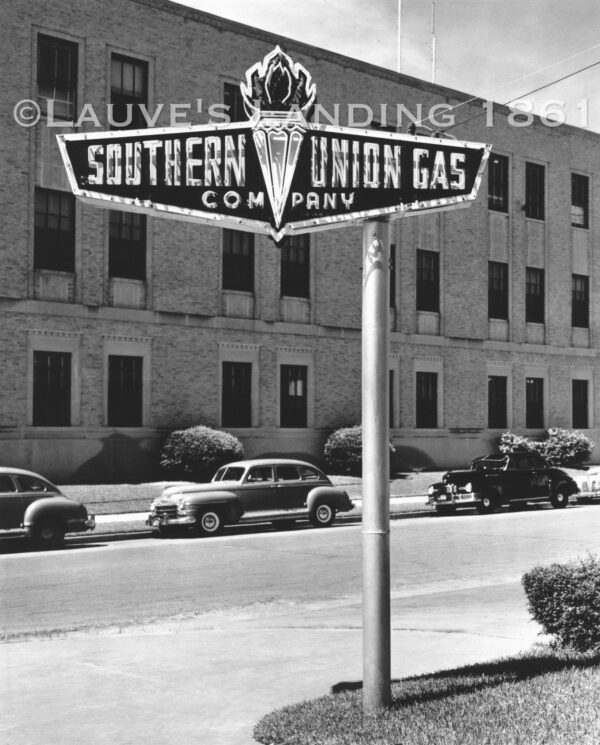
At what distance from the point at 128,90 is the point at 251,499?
1522cm

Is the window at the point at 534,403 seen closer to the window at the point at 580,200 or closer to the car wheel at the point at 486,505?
the window at the point at 580,200

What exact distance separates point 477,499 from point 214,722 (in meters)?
20.9

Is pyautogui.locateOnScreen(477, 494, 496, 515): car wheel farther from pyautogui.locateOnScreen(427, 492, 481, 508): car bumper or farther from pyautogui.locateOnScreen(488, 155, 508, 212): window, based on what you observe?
pyautogui.locateOnScreen(488, 155, 508, 212): window

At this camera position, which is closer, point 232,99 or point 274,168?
point 274,168

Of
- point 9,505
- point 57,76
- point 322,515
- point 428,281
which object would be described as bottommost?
point 322,515

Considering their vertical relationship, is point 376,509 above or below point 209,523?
above

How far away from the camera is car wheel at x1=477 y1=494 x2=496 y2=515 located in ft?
88.1

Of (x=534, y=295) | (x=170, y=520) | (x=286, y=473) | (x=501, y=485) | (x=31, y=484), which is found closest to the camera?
(x=31, y=484)

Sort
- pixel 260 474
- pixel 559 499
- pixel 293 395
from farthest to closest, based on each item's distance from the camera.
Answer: pixel 293 395 < pixel 559 499 < pixel 260 474

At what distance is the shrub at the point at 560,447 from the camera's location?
40219 mm

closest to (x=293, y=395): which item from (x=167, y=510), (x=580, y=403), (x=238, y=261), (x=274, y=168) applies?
(x=238, y=261)

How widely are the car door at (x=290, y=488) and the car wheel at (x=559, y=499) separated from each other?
9390 millimetres

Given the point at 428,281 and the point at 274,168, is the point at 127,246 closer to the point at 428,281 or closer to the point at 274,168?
the point at 428,281

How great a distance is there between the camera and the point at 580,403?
4484 cm
